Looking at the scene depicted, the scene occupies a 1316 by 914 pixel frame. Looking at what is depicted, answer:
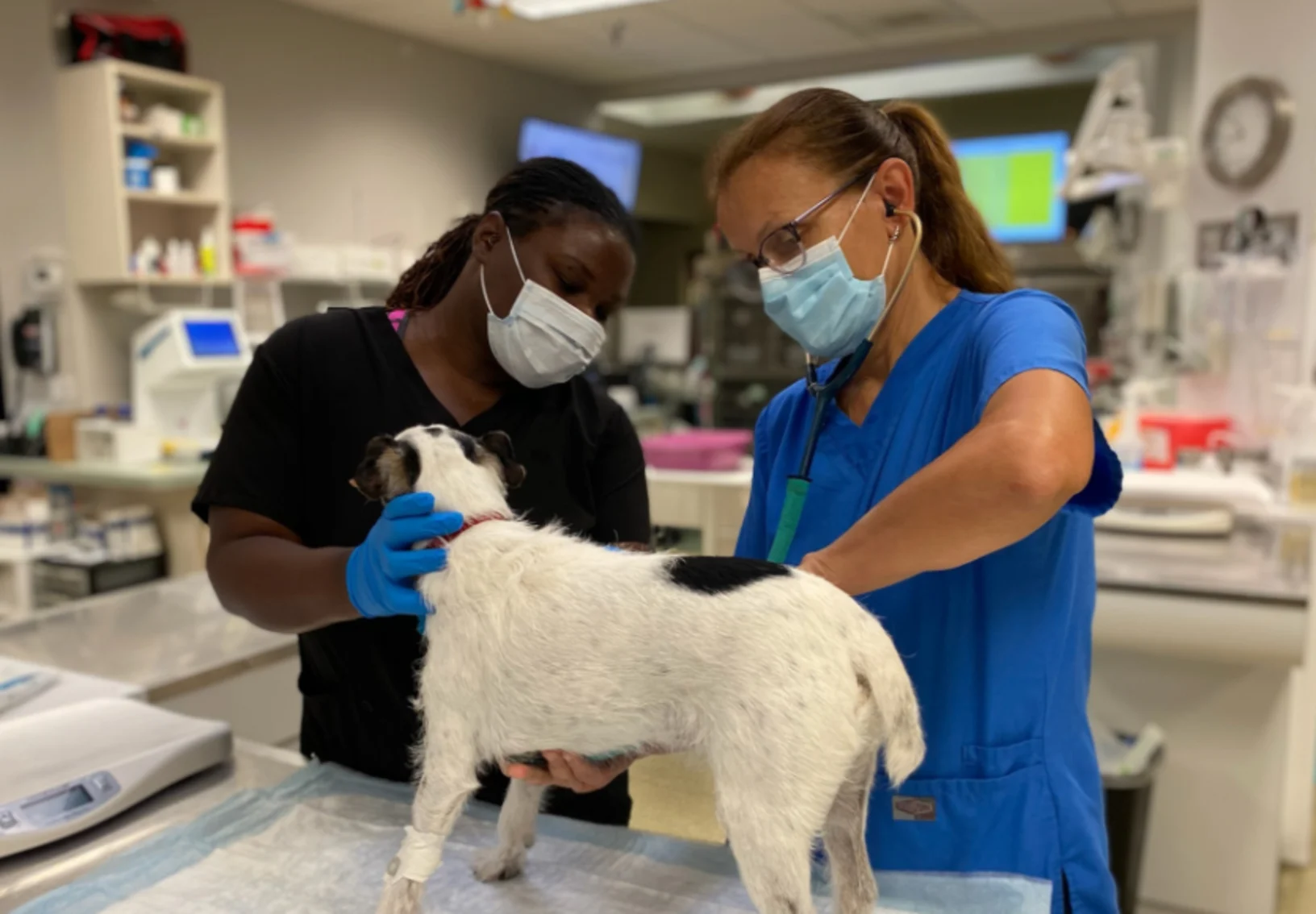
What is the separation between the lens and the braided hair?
1.29 m

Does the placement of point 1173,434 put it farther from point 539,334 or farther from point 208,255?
point 208,255

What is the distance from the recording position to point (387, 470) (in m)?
1.00

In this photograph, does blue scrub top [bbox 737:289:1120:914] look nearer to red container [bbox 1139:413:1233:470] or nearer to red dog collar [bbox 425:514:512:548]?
red dog collar [bbox 425:514:512:548]

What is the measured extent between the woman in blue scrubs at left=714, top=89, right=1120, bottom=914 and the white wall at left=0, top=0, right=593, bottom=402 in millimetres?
3504

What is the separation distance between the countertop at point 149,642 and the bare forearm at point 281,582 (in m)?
0.68

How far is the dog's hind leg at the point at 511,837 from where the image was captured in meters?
1.19

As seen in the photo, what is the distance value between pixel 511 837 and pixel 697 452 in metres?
1.44

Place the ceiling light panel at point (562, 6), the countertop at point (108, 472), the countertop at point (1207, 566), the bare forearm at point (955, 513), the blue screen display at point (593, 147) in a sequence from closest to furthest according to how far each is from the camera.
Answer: the bare forearm at point (955, 513) < the countertop at point (1207, 566) < the countertop at point (108, 472) < the ceiling light panel at point (562, 6) < the blue screen display at point (593, 147)

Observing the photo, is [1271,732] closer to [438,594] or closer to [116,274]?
[438,594]

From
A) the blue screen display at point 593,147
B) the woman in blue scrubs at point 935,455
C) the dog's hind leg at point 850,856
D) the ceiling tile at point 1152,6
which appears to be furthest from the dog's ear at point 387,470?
the ceiling tile at point 1152,6

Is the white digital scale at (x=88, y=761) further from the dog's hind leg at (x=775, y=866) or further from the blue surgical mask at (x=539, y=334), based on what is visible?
the dog's hind leg at (x=775, y=866)

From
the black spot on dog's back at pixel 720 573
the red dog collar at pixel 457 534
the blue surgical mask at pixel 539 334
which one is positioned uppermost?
the blue surgical mask at pixel 539 334

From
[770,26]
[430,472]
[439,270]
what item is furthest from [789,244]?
[770,26]

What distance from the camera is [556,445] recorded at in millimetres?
1387
